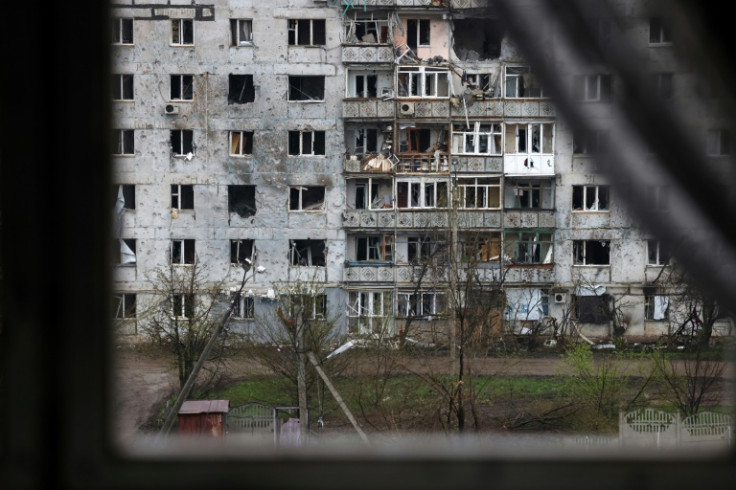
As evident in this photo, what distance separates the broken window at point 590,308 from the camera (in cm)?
1192

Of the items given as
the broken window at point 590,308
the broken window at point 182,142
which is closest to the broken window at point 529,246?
the broken window at point 590,308

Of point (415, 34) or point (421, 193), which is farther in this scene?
point (421, 193)

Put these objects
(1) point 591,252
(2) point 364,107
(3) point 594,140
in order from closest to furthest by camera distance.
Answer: (3) point 594,140 < (2) point 364,107 < (1) point 591,252

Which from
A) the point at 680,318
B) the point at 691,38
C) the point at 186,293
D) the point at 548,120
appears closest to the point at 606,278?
the point at 680,318

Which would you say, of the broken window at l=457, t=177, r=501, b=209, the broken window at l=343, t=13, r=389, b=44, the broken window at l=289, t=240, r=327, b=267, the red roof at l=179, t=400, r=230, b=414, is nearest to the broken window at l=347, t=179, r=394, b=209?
the broken window at l=289, t=240, r=327, b=267

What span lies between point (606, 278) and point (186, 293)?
554 centimetres

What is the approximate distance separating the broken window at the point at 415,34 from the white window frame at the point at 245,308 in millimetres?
3896

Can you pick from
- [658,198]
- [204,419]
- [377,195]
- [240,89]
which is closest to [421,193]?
[377,195]

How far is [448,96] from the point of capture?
1170 centimetres

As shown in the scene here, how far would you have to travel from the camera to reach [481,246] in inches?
469

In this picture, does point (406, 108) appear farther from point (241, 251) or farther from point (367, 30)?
point (241, 251)

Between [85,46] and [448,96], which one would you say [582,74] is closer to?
[85,46]

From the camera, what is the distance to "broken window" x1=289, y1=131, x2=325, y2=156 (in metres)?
11.6

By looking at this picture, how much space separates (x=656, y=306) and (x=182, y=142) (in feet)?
21.8
